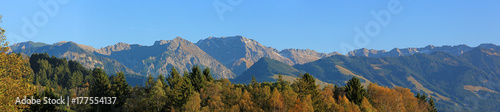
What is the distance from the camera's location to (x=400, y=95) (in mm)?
158750

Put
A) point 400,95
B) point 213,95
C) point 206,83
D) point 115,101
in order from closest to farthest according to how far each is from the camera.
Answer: point 213,95 < point 206,83 < point 115,101 < point 400,95

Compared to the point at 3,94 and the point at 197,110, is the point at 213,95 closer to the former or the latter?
the point at 197,110

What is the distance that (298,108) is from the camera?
114m

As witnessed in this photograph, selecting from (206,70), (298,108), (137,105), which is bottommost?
(298,108)

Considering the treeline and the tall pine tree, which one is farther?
the tall pine tree

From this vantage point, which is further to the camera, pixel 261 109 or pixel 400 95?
pixel 400 95

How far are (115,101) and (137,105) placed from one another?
3068 centimetres

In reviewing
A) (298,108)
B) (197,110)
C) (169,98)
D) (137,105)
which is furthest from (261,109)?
(137,105)

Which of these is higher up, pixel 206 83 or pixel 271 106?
pixel 206 83

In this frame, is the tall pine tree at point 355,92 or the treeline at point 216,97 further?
the tall pine tree at point 355,92

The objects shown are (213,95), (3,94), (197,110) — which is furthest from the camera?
(213,95)

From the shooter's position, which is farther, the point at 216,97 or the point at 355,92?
the point at 355,92

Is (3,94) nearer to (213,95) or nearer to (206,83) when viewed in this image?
(213,95)

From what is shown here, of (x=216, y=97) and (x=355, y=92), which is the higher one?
(x=216, y=97)
